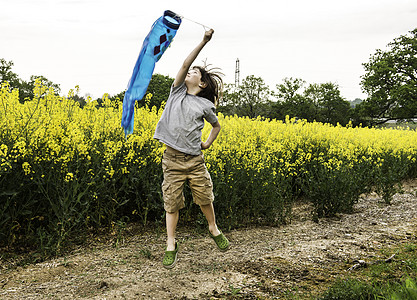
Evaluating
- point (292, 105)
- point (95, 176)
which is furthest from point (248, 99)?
point (95, 176)

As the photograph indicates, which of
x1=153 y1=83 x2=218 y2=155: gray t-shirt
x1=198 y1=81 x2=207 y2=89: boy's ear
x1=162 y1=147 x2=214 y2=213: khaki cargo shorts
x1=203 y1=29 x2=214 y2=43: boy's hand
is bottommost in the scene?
x1=162 y1=147 x2=214 y2=213: khaki cargo shorts

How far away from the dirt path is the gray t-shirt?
1.20 m

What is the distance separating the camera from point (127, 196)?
5016 millimetres

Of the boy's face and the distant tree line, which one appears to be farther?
the distant tree line

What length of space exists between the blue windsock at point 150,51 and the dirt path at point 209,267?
63.5 inches

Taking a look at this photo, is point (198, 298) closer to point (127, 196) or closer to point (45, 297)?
point (45, 297)

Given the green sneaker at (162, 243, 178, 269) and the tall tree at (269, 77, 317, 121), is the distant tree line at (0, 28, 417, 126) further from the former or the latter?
the green sneaker at (162, 243, 178, 269)

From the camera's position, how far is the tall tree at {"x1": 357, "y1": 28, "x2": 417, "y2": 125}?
33.6m

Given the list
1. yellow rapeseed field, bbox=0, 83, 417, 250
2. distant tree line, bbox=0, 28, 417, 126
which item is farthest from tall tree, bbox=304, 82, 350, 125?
yellow rapeseed field, bbox=0, 83, 417, 250

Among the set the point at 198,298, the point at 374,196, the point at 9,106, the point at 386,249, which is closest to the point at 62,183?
the point at 9,106

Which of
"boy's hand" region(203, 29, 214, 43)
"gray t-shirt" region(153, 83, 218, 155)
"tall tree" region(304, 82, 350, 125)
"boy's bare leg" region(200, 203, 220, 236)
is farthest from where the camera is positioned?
"tall tree" region(304, 82, 350, 125)

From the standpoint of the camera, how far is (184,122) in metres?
3.32

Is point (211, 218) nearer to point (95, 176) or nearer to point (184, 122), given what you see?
point (184, 122)

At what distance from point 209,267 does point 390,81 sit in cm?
3576
